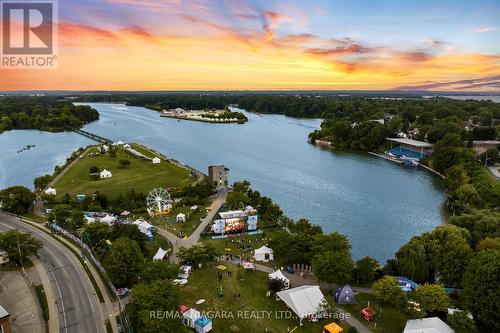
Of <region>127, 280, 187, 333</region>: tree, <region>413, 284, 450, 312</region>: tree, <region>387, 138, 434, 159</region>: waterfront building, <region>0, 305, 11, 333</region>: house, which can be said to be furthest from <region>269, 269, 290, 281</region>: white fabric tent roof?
<region>387, 138, 434, 159</region>: waterfront building

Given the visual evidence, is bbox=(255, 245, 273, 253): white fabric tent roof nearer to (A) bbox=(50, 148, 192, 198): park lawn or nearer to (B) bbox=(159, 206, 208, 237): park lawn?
(B) bbox=(159, 206, 208, 237): park lawn

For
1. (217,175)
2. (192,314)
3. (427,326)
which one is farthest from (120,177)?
(427,326)

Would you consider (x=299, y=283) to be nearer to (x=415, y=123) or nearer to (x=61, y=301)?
(x=61, y=301)

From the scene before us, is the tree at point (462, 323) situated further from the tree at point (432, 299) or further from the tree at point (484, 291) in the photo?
the tree at point (432, 299)

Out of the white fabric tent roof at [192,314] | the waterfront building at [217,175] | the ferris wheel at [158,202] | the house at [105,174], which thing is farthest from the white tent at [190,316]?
the house at [105,174]

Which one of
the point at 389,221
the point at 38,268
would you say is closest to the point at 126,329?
the point at 38,268

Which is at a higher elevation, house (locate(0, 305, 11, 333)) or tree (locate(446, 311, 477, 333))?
tree (locate(446, 311, 477, 333))
